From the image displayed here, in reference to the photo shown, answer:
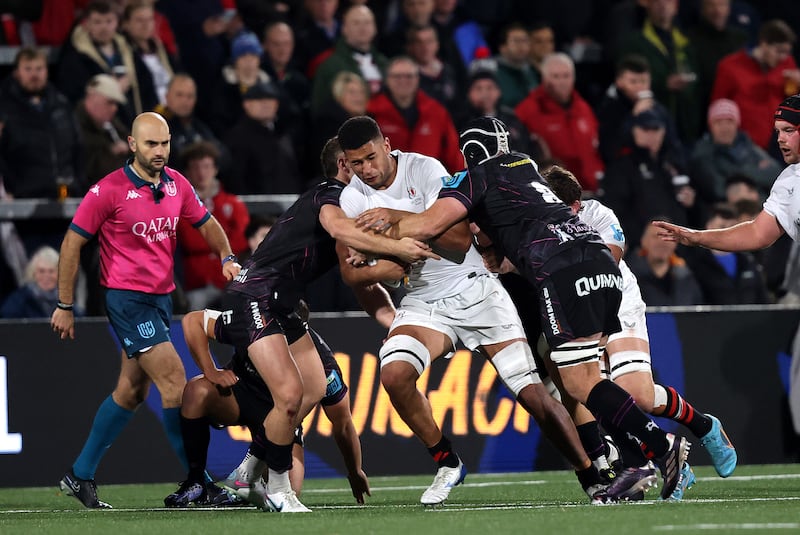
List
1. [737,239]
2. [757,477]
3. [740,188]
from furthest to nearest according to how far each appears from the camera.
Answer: [740,188]
[757,477]
[737,239]

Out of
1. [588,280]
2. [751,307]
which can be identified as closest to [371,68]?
[751,307]

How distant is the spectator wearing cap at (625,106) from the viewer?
51.7 feet

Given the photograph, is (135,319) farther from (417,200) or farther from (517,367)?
(517,367)

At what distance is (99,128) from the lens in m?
13.6

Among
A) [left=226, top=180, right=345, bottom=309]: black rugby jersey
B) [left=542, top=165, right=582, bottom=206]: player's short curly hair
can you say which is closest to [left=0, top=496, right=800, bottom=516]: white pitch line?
[left=226, top=180, right=345, bottom=309]: black rugby jersey

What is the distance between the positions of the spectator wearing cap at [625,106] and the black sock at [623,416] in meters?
7.32

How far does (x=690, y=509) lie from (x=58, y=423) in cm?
573

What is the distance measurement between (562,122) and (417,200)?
255 inches

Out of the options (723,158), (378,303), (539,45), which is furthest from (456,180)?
(539,45)

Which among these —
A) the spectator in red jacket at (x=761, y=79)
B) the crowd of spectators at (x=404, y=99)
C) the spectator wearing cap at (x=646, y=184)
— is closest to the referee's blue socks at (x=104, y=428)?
the crowd of spectators at (x=404, y=99)

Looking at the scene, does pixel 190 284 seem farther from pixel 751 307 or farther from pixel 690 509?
pixel 690 509

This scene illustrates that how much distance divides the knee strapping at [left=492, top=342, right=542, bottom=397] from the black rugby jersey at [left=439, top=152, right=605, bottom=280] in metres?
0.72

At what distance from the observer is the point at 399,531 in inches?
299

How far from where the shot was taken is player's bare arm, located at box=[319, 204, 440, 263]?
8.94 meters
